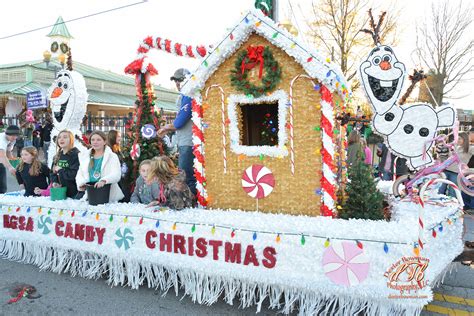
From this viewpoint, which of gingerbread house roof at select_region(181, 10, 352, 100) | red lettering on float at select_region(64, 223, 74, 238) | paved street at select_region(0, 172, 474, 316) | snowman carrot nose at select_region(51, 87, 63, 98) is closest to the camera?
paved street at select_region(0, 172, 474, 316)

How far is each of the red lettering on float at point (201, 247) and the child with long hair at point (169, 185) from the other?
0.65 metres

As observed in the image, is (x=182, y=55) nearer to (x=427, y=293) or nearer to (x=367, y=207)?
(x=367, y=207)

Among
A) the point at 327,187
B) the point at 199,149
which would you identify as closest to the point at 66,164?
the point at 199,149

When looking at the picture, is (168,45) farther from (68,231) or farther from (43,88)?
(43,88)

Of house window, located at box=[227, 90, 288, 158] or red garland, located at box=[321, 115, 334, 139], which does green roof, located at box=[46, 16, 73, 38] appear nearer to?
house window, located at box=[227, 90, 288, 158]

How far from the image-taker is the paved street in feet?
11.6

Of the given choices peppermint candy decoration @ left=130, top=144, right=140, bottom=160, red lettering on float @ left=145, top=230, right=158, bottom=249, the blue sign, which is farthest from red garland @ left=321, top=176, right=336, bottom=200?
the blue sign

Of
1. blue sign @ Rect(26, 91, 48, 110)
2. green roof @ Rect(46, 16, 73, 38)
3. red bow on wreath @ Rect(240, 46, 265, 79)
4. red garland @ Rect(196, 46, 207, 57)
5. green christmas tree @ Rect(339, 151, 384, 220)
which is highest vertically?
green roof @ Rect(46, 16, 73, 38)

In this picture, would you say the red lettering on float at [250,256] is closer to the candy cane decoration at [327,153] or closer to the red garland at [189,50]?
the candy cane decoration at [327,153]

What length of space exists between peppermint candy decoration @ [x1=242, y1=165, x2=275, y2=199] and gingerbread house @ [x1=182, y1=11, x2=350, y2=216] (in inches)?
0.5

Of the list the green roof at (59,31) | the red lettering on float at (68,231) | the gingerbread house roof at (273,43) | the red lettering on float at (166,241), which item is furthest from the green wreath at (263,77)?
the green roof at (59,31)

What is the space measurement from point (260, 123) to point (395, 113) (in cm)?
198

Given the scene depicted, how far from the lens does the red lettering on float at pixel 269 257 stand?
11.2ft

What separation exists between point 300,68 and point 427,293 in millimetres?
2498
